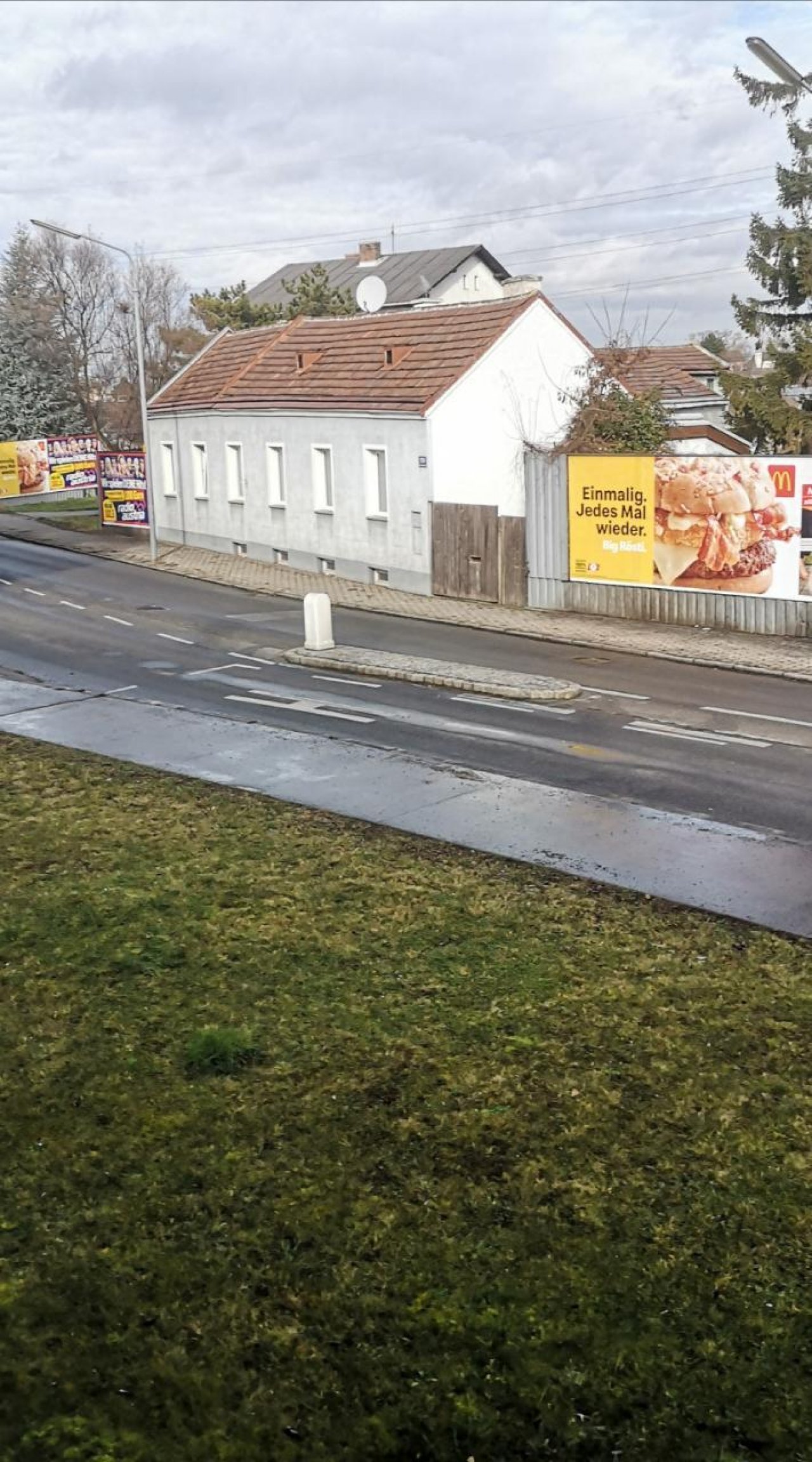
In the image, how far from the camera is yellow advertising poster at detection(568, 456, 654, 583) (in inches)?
926

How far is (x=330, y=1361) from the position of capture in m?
4.94

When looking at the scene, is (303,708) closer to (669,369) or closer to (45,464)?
(669,369)

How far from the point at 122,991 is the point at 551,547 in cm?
1837

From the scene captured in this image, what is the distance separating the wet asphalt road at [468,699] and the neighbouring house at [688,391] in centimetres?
893

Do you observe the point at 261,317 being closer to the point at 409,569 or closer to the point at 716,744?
the point at 409,569

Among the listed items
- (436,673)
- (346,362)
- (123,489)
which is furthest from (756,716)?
(123,489)

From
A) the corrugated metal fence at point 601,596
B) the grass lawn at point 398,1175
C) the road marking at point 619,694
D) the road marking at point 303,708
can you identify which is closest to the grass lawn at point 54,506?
the corrugated metal fence at point 601,596

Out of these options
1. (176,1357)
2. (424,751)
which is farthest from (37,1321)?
(424,751)

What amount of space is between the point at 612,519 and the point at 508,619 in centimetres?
264

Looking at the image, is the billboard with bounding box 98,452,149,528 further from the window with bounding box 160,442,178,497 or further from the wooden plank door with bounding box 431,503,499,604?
→ the wooden plank door with bounding box 431,503,499,604

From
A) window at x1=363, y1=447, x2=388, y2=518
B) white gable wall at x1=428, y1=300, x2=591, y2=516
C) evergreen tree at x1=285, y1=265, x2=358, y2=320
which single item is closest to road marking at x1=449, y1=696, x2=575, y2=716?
white gable wall at x1=428, y1=300, x2=591, y2=516

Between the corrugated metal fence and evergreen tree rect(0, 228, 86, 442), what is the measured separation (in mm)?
43998

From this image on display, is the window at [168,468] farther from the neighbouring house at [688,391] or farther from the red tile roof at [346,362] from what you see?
the neighbouring house at [688,391]

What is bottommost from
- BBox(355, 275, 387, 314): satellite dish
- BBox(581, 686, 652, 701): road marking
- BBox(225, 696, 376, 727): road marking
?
BBox(581, 686, 652, 701): road marking
